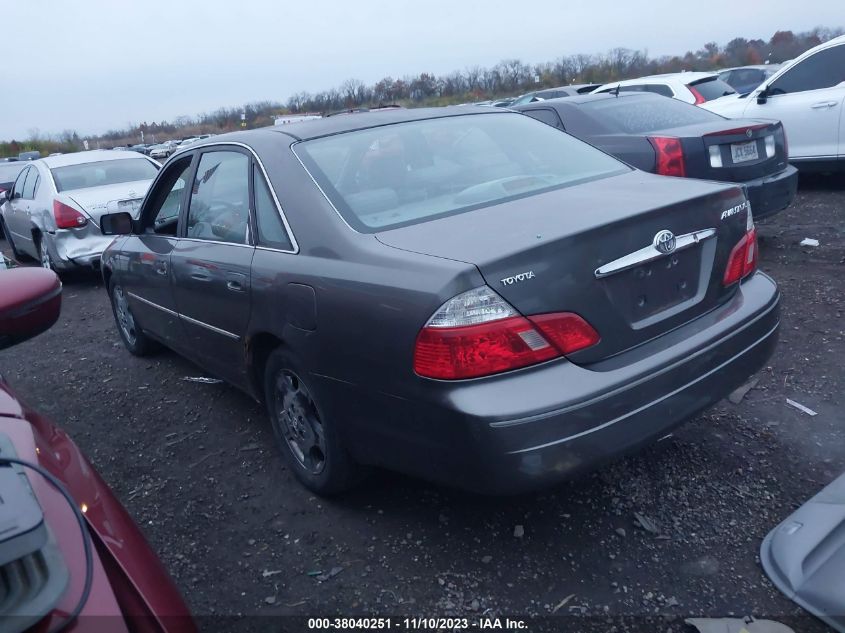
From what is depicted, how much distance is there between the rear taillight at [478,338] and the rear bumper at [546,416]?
47mm

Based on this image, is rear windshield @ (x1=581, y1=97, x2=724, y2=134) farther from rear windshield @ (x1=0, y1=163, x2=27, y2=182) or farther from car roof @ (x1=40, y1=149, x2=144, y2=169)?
rear windshield @ (x1=0, y1=163, x2=27, y2=182)

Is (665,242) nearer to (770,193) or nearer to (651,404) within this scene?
(651,404)

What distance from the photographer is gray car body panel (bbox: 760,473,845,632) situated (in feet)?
7.80

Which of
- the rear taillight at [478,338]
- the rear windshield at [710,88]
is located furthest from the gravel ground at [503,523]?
the rear windshield at [710,88]

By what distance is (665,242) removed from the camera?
2.75 metres

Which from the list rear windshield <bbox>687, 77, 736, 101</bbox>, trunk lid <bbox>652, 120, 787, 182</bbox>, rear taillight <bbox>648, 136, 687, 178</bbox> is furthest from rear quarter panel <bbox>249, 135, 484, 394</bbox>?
rear windshield <bbox>687, 77, 736, 101</bbox>

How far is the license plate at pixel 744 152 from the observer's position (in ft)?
19.8

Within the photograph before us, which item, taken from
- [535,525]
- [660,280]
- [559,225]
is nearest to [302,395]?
[535,525]

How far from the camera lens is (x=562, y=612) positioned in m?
2.57

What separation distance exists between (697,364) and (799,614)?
0.89 m

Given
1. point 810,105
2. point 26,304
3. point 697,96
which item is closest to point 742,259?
point 26,304

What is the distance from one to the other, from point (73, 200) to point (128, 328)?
3.43 meters

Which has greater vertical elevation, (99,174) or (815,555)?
(99,174)

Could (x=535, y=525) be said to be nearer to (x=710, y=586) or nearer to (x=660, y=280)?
(x=710, y=586)
